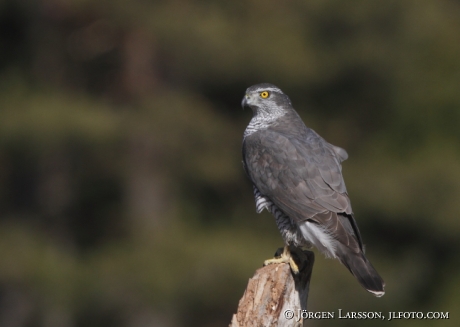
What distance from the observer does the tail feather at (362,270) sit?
4258 millimetres

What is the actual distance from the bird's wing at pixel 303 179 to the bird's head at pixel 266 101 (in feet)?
1.21

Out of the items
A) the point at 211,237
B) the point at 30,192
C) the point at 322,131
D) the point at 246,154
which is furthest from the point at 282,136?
the point at 30,192

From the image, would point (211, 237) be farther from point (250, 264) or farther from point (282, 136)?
point (282, 136)

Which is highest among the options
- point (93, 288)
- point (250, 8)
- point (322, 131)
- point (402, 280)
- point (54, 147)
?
point (250, 8)

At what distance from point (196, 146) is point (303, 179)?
6475 millimetres

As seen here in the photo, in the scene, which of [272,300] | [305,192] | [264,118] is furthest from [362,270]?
[264,118]

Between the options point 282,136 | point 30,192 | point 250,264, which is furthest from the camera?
point 30,192

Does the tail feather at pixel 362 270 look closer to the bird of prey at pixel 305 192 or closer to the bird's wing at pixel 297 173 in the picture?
the bird of prey at pixel 305 192

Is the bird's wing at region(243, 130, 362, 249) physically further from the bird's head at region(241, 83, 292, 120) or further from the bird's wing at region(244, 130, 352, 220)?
the bird's head at region(241, 83, 292, 120)

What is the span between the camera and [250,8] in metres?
12.0

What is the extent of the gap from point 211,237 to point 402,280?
11.2 feet

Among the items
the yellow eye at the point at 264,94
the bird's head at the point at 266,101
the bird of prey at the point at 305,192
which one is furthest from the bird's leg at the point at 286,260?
the yellow eye at the point at 264,94

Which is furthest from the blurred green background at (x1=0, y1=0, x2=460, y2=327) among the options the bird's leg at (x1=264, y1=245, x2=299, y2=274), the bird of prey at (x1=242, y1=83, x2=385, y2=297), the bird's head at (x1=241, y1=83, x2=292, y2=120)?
the bird's leg at (x1=264, y1=245, x2=299, y2=274)

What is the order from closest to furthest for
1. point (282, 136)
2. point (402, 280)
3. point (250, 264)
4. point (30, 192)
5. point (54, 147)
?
1. point (282, 136)
2. point (250, 264)
3. point (54, 147)
4. point (402, 280)
5. point (30, 192)
